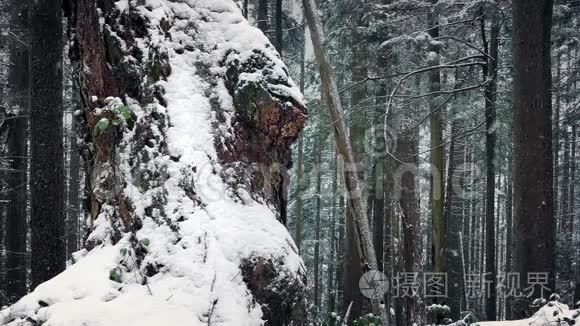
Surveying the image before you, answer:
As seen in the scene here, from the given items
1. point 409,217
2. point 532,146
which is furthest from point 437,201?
point 532,146

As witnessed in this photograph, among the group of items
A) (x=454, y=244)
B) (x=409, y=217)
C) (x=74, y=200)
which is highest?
(x=409, y=217)

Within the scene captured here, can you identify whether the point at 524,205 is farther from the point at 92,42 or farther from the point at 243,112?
the point at 92,42

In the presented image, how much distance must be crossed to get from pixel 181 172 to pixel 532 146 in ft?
18.7

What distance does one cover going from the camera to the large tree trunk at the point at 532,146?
22.4ft

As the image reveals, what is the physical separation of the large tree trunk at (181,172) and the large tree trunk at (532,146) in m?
4.48

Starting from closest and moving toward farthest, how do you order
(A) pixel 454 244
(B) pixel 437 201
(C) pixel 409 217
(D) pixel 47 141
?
(D) pixel 47 141
(C) pixel 409 217
(B) pixel 437 201
(A) pixel 454 244

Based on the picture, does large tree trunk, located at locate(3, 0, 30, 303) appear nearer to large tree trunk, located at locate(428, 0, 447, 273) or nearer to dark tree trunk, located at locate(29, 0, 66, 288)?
dark tree trunk, located at locate(29, 0, 66, 288)

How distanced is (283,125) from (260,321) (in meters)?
1.78

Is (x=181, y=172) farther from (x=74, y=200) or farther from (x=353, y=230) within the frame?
(x=74, y=200)

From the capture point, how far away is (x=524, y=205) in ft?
22.9

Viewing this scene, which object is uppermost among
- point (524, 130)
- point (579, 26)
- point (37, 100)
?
point (579, 26)

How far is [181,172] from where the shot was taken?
3.62m

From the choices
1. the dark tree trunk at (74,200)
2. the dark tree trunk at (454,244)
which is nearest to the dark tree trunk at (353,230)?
the dark tree trunk at (454,244)

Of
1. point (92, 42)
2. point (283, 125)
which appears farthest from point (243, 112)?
point (92, 42)
